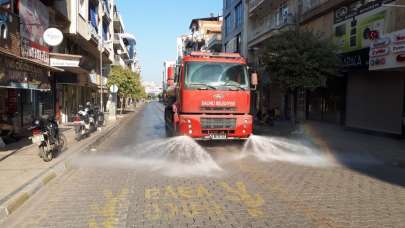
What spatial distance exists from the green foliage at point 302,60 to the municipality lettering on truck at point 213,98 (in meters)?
5.78

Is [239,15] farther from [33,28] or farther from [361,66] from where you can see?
[33,28]

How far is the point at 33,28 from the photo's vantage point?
14.9 m

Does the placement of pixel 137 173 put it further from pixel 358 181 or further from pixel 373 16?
pixel 373 16

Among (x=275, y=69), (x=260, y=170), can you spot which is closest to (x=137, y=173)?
(x=260, y=170)

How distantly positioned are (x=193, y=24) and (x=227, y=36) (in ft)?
134

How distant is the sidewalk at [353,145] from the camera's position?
420 inches

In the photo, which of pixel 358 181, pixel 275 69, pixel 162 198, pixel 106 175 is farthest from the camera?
pixel 275 69

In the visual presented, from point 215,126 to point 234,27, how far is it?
3477 centimetres

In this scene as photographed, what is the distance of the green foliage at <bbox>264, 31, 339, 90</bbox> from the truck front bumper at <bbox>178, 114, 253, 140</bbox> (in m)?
6.29

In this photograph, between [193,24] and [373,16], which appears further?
[193,24]

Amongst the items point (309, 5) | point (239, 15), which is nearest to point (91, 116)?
point (309, 5)

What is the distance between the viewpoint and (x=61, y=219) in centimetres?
514

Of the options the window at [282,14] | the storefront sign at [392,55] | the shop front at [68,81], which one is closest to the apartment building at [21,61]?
the shop front at [68,81]

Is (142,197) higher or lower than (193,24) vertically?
lower
